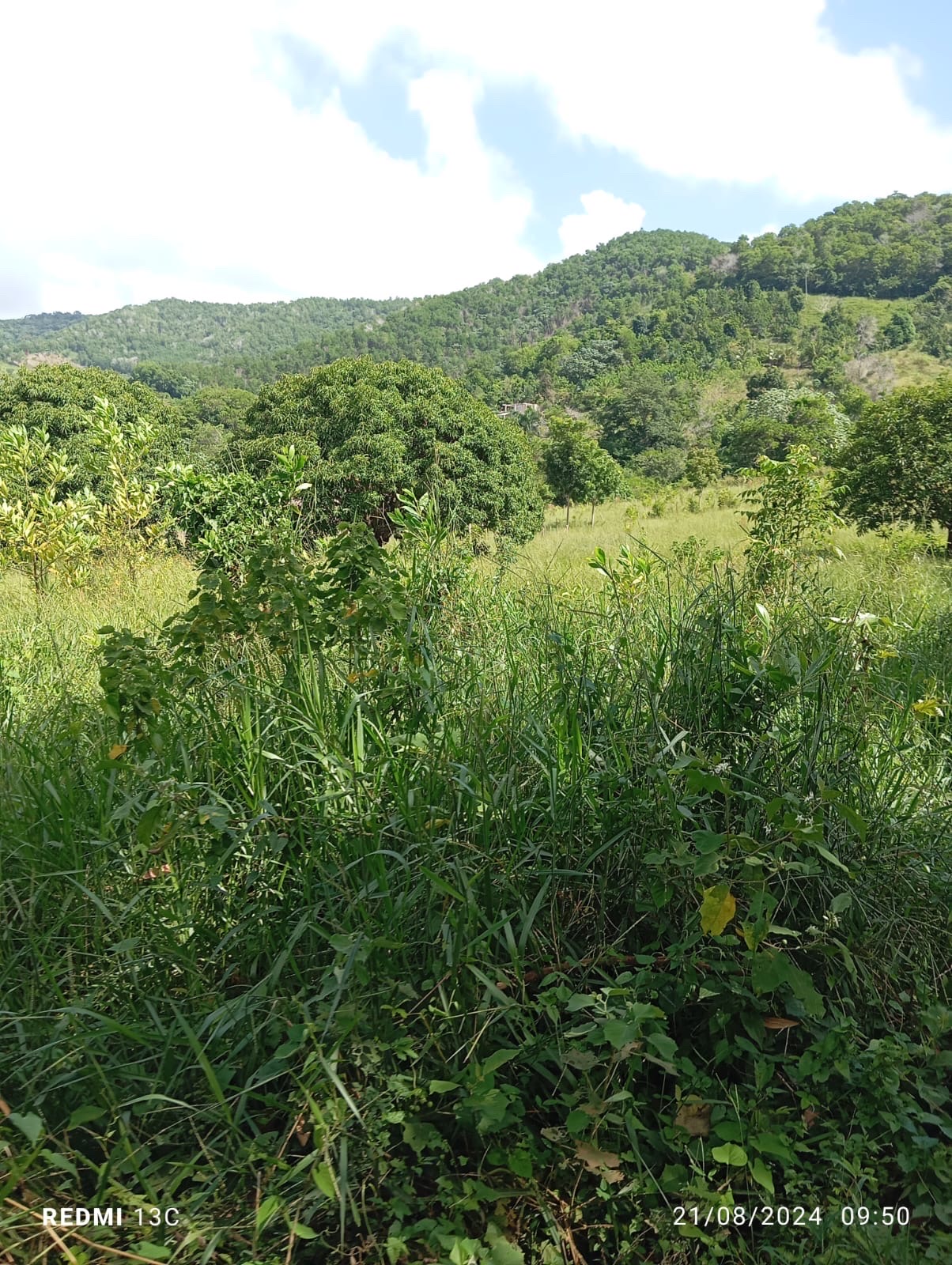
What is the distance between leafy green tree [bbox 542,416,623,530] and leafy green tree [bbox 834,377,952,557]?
12054 mm

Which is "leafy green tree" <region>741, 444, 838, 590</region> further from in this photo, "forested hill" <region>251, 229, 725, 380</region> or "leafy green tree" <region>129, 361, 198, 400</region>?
"leafy green tree" <region>129, 361, 198, 400</region>

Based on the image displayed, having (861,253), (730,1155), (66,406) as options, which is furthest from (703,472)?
(861,253)

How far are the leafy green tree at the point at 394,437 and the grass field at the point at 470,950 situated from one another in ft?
30.8

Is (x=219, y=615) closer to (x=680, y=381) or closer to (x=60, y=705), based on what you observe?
(x=60, y=705)

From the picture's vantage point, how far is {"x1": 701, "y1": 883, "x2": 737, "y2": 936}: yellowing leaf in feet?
4.95

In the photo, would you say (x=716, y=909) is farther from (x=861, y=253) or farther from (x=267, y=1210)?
(x=861, y=253)

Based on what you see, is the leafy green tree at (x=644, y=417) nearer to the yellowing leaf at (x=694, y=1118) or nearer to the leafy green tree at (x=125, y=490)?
the leafy green tree at (x=125, y=490)

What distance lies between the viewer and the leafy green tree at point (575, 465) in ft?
72.9

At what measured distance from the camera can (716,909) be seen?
1522 mm

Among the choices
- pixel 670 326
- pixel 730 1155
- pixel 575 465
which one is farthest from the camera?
pixel 670 326

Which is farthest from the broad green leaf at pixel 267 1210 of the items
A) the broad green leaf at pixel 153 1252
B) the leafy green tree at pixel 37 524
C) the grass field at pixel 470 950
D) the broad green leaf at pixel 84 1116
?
the leafy green tree at pixel 37 524

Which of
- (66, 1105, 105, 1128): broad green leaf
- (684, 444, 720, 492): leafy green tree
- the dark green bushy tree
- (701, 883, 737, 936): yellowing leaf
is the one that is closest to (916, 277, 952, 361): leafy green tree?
(684, 444, 720, 492): leafy green tree

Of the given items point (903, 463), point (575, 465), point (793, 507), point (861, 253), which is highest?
point (861, 253)

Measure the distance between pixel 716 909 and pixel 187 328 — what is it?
4869 inches
